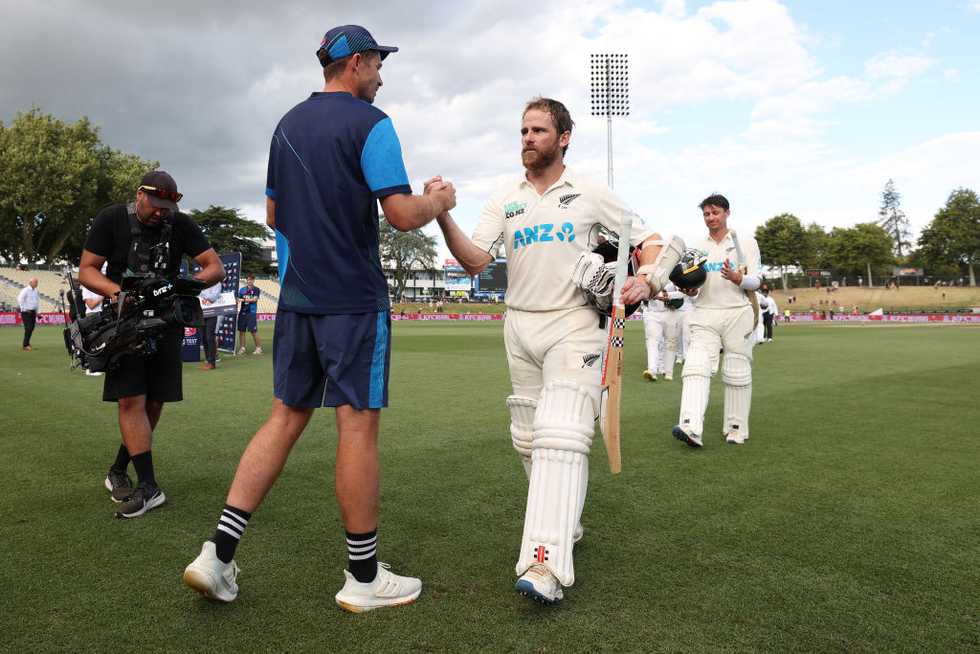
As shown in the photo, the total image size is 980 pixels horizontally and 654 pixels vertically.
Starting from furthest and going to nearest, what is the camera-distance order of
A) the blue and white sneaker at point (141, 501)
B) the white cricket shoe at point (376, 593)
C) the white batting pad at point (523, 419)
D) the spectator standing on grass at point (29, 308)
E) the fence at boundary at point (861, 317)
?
the fence at boundary at point (861, 317), the spectator standing on grass at point (29, 308), the blue and white sneaker at point (141, 501), the white batting pad at point (523, 419), the white cricket shoe at point (376, 593)

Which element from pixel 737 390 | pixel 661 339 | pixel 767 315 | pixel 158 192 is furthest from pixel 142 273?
pixel 767 315

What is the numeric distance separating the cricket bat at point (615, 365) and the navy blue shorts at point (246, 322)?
601 inches

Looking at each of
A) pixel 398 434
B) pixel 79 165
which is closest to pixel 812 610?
pixel 398 434

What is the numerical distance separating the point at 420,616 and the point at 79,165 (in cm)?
6328

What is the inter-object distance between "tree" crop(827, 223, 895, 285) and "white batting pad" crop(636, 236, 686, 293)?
103 meters

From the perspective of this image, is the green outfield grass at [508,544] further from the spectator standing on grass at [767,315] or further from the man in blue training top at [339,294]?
the spectator standing on grass at [767,315]

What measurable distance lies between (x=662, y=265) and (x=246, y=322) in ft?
51.1

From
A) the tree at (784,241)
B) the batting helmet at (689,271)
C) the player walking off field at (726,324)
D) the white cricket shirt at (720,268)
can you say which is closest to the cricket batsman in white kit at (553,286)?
the batting helmet at (689,271)

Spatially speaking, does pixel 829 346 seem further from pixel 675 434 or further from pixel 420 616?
pixel 420 616

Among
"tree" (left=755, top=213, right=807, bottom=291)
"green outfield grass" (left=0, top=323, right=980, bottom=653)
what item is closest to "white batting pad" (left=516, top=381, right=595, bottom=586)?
"green outfield grass" (left=0, top=323, right=980, bottom=653)

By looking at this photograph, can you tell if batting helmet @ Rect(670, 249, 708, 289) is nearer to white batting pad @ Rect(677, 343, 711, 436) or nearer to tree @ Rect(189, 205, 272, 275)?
white batting pad @ Rect(677, 343, 711, 436)

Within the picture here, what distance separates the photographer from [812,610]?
2750 millimetres

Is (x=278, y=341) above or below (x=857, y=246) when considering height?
below

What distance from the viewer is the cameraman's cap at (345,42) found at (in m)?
2.92
